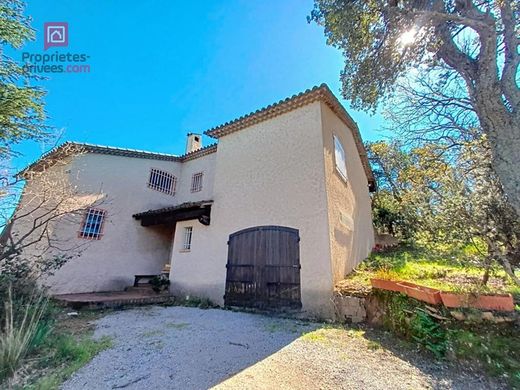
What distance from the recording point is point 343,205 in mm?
8453

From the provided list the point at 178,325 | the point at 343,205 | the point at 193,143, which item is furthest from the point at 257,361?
the point at 193,143

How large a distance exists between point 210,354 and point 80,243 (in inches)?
348

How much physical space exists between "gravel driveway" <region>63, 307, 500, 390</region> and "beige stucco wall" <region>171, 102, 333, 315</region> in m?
1.83

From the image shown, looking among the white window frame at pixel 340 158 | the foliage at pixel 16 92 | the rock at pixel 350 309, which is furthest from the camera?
the white window frame at pixel 340 158

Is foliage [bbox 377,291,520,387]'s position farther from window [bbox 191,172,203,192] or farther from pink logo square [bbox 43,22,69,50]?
pink logo square [bbox 43,22,69,50]

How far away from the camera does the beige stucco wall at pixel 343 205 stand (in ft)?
23.7

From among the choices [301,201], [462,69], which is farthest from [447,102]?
[301,201]

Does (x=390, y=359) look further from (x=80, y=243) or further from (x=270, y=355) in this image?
(x=80, y=243)

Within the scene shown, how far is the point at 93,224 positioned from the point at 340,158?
1060cm

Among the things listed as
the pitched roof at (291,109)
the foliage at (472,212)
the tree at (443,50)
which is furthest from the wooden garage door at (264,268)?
the tree at (443,50)

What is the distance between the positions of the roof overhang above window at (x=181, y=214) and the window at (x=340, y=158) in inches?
194

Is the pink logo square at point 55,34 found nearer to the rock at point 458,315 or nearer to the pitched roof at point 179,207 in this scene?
the pitched roof at point 179,207

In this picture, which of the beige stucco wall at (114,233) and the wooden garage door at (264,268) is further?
the beige stucco wall at (114,233)

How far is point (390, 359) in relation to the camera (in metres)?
3.88
